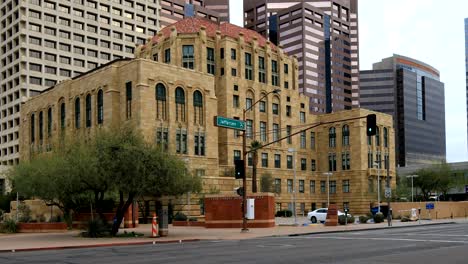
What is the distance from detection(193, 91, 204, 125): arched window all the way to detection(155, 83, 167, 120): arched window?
4.74m

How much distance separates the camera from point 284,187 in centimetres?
9606

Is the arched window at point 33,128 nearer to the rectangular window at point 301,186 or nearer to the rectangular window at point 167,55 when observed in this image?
the rectangular window at point 167,55

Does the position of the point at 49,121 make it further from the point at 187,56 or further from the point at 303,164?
the point at 303,164

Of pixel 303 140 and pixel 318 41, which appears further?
pixel 318 41

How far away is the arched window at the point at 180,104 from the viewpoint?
251ft

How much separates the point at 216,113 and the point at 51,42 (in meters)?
55.6

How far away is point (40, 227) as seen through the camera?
138ft

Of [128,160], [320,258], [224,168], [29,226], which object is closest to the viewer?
[320,258]

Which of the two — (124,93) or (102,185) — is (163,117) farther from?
(102,185)

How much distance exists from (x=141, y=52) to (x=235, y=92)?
55.3 feet

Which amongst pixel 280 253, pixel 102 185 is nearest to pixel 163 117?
pixel 102 185

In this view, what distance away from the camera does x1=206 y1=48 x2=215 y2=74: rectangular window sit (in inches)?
3575

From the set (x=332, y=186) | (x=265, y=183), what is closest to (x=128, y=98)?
(x=265, y=183)

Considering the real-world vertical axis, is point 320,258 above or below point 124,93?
below
